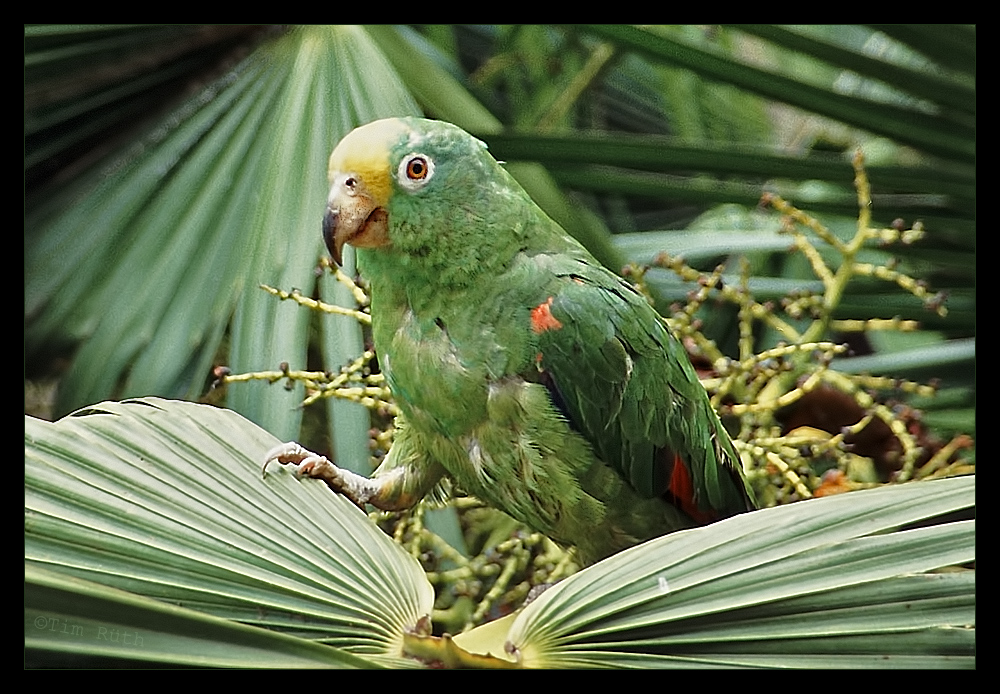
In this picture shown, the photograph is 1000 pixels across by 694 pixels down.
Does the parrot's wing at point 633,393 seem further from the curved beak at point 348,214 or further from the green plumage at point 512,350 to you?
the curved beak at point 348,214

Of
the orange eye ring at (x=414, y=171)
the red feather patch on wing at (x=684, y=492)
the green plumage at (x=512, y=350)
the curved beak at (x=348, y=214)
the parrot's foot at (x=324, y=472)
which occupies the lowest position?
the red feather patch on wing at (x=684, y=492)

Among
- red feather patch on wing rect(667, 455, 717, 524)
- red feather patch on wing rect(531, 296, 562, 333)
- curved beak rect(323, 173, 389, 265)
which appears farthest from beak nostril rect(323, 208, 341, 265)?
red feather patch on wing rect(667, 455, 717, 524)

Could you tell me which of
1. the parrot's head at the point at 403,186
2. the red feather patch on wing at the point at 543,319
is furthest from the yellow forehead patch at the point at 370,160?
the red feather patch on wing at the point at 543,319

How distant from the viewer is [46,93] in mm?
1250

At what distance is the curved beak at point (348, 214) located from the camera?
994 millimetres

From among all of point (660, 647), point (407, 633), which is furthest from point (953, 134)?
point (407, 633)

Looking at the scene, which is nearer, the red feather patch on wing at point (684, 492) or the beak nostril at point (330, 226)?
the beak nostril at point (330, 226)

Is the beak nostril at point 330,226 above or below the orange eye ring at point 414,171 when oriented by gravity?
below

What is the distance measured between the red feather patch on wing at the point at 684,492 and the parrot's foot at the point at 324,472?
1.15 ft

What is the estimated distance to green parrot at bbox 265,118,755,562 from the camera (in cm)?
103

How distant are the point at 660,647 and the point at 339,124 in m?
0.73

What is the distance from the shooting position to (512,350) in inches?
40.9

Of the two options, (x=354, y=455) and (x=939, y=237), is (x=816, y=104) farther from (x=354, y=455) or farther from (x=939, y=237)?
(x=354, y=455)

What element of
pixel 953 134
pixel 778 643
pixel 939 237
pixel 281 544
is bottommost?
pixel 778 643
